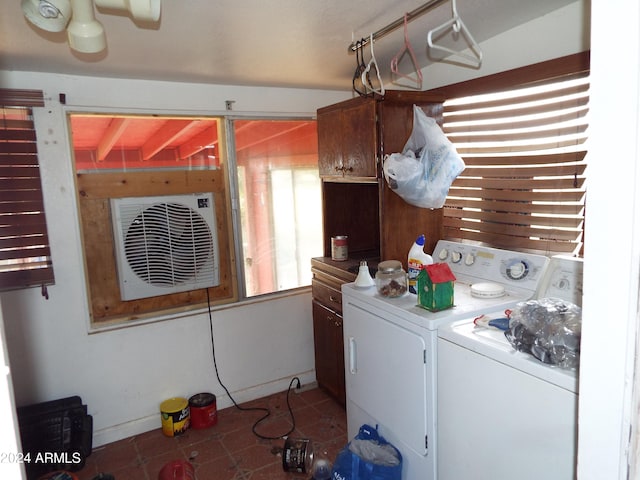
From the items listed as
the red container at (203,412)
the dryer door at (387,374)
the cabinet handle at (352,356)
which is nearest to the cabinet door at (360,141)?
the dryer door at (387,374)

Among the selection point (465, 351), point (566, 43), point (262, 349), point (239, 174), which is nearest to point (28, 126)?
point (239, 174)

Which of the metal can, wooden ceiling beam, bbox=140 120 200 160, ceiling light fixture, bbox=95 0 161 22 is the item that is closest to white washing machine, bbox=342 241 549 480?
the metal can

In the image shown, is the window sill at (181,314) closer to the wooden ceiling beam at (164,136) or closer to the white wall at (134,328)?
the white wall at (134,328)

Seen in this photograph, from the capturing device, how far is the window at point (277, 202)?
2.99 meters

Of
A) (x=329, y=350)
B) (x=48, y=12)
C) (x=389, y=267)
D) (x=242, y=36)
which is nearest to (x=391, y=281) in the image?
(x=389, y=267)

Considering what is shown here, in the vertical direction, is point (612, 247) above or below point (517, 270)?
above

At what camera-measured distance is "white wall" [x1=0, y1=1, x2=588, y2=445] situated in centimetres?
234

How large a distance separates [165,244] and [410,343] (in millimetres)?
1653

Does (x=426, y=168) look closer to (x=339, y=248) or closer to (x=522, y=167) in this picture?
(x=522, y=167)

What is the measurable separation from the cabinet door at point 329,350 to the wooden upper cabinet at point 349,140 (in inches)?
36.3

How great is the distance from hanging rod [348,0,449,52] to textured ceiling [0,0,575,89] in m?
0.04

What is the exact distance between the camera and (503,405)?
137 cm

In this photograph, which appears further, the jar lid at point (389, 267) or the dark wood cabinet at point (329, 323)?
the dark wood cabinet at point (329, 323)

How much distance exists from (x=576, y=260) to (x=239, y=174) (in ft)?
6.83
